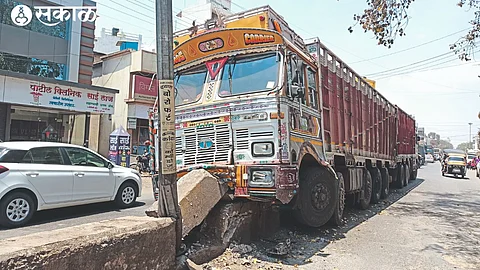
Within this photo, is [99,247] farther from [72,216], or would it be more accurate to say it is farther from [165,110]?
[72,216]

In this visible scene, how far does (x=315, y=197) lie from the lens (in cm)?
628

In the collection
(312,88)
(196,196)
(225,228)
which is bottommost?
(225,228)

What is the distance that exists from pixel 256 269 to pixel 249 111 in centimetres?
217

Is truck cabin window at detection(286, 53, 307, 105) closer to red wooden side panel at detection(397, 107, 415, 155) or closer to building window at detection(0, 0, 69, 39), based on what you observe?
red wooden side panel at detection(397, 107, 415, 155)

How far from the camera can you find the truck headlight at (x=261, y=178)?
4957 mm

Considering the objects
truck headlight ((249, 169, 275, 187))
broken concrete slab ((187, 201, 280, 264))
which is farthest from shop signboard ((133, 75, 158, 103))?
truck headlight ((249, 169, 275, 187))

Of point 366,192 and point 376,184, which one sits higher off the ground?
point 376,184

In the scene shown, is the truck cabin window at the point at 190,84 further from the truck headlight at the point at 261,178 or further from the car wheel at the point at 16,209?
the car wheel at the point at 16,209

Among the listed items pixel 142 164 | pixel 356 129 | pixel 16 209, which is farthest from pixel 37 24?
pixel 356 129

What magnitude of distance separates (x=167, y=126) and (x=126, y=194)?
17.3 ft

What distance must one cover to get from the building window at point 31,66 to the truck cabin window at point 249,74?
1430 cm

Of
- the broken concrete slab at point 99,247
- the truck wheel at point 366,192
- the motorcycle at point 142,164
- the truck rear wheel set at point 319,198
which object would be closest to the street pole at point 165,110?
the broken concrete slab at point 99,247

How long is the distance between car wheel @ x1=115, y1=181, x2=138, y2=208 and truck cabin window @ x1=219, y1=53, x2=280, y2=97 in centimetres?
429

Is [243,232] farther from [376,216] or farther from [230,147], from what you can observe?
[376,216]
